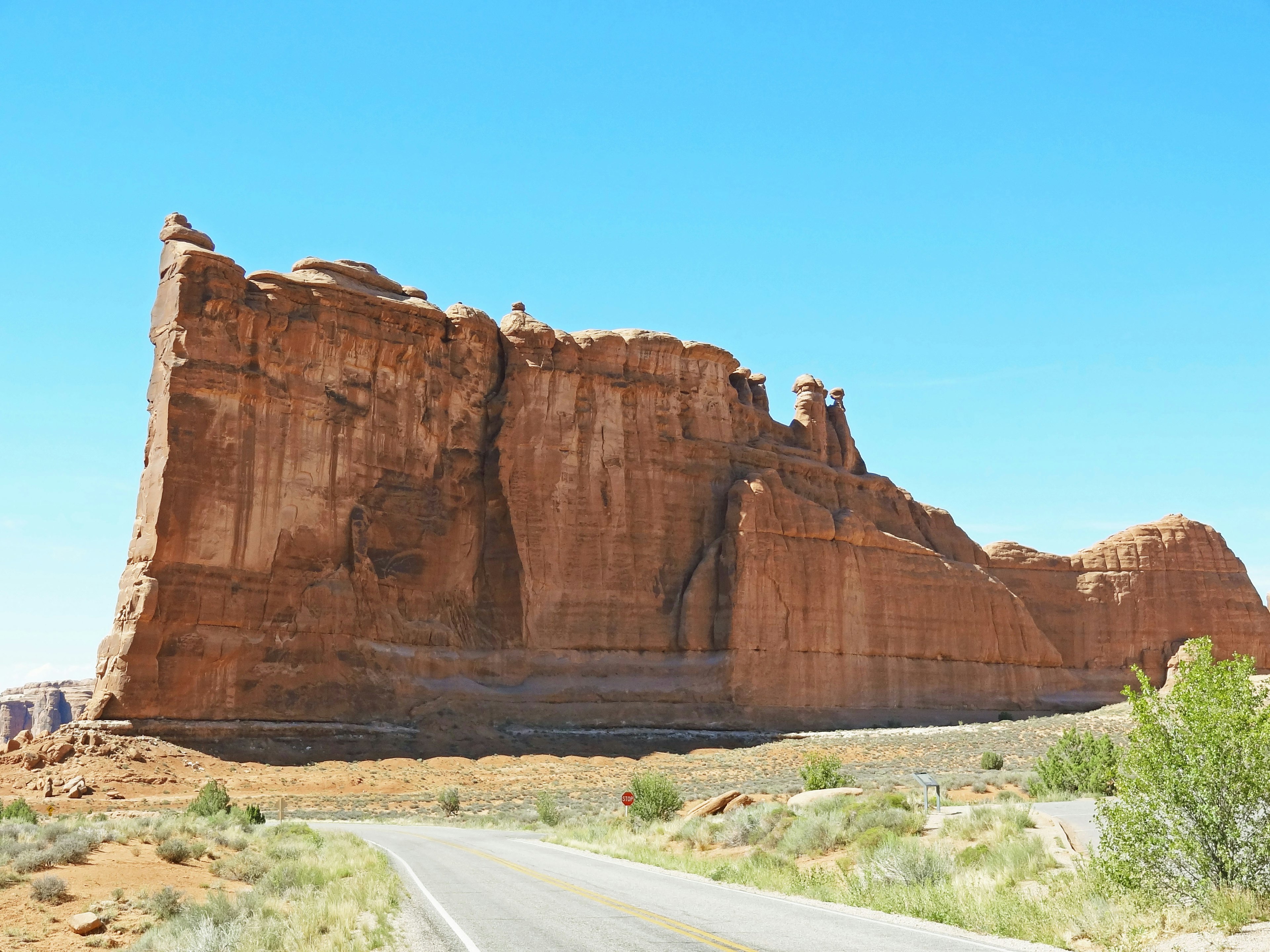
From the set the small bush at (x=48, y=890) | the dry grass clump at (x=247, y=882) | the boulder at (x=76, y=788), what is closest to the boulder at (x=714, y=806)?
the dry grass clump at (x=247, y=882)

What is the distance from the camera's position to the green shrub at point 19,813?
2527cm

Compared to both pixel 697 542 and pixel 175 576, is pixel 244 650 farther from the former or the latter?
pixel 697 542

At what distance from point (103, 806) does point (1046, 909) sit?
30.6 m

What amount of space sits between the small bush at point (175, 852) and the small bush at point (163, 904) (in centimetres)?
397

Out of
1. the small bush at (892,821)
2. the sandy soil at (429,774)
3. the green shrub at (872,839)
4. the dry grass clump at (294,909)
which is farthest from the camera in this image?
the sandy soil at (429,774)

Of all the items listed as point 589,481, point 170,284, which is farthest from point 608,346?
point 170,284

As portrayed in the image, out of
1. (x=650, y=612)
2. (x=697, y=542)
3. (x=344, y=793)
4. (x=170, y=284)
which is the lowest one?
(x=344, y=793)

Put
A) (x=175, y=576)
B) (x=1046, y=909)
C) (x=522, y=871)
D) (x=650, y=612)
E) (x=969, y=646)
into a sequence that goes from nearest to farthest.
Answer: (x=1046, y=909)
(x=522, y=871)
(x=175, y=576)
(x=650, y=612)
(x=969, y=646)

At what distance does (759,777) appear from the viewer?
38906 mm

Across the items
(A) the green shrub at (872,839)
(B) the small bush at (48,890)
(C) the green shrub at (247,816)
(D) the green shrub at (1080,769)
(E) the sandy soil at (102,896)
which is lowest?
(C) the green shrub at (247,816)

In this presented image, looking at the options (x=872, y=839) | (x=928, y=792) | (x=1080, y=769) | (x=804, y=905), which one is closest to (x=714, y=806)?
(x=928, y=792)

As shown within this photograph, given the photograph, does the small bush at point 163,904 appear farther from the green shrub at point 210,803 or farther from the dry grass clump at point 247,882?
the green shrub at point 210,803

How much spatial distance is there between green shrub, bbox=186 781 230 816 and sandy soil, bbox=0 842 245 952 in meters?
10.3

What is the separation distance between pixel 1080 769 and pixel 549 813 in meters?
12.2
